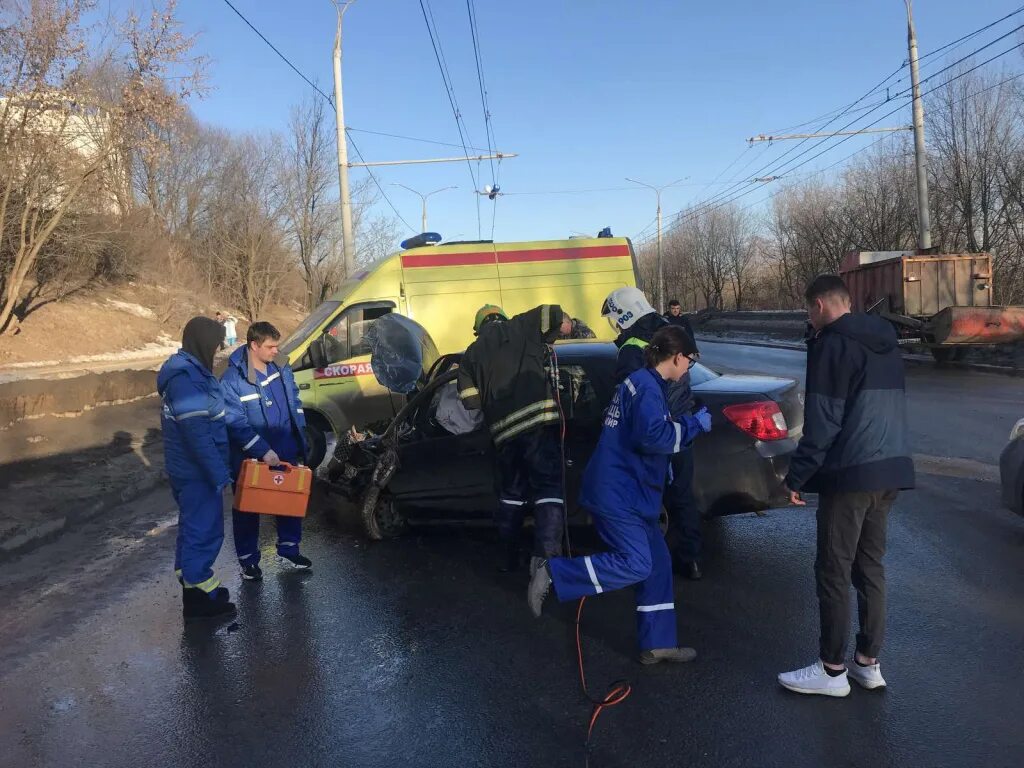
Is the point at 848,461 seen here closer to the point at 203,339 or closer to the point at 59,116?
the point at 203,339

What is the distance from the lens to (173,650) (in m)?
4.22

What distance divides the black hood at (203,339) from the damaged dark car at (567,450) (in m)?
1.74

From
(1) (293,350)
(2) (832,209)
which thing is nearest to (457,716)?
(1) (293,350)

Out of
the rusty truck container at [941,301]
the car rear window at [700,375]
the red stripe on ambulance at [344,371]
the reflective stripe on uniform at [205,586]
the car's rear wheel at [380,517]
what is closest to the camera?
the reflective stripe on uniform at [205,586]

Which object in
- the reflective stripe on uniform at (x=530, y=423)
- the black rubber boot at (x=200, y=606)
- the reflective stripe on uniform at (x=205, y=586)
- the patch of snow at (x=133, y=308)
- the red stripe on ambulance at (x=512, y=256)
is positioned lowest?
the black rubber boot at (x=200, y=606)

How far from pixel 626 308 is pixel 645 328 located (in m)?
0.20

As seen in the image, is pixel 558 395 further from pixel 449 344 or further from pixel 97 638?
pixel 449 344

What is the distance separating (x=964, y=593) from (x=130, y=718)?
4495mm

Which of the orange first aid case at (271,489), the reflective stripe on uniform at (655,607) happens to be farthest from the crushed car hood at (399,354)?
the reflective stripe on uniform at (655,607)

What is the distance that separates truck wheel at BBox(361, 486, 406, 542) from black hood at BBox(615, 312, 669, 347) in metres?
2.44

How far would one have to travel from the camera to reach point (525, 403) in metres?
4.69

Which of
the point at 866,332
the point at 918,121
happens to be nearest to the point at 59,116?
the point at 866,332

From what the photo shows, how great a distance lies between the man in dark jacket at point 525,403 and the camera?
4688 mm

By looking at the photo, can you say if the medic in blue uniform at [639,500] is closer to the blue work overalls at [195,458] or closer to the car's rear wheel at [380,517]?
the blue work overalls at [195,458]
